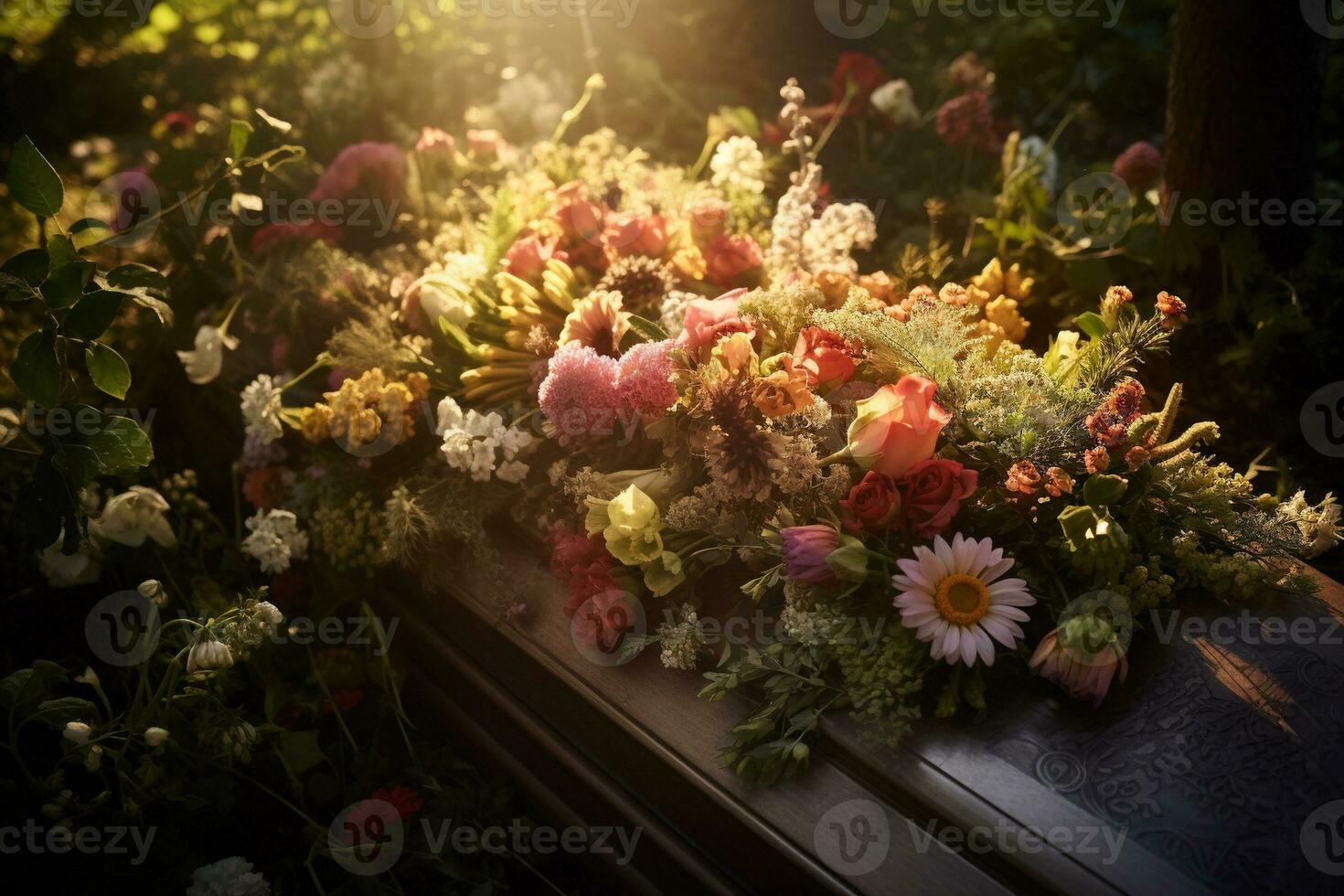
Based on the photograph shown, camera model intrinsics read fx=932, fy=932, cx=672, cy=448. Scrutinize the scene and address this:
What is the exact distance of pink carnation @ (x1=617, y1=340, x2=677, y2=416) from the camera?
175cm

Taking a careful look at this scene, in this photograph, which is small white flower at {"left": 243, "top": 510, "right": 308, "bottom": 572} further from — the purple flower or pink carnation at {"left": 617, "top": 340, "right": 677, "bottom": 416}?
the purple flower

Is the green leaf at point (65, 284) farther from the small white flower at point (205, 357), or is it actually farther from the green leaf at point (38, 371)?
the small white flower at point (205, 357)

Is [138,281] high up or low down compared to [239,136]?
down

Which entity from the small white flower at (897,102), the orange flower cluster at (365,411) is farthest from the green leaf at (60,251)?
the small white flower at (897,102)

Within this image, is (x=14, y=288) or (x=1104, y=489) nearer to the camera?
(x=1104, y=489)

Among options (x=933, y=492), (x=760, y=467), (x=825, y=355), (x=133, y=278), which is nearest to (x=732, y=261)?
(x=825, y=355)

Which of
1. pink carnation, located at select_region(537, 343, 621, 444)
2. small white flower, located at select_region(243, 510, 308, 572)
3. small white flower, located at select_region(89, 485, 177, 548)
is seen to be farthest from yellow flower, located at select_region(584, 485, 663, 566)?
small white flower, located at select_region(89, 485, 177, 548)

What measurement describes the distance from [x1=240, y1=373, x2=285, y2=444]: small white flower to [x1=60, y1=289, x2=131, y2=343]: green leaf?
1.76 feet

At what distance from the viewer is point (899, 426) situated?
1597 mm

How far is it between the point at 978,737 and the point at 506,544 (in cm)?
113

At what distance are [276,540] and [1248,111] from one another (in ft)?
8.30

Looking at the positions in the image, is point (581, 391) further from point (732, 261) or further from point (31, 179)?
point (31, 179)

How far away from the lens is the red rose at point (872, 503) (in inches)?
63.2

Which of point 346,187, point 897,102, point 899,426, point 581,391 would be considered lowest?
point 581,391
